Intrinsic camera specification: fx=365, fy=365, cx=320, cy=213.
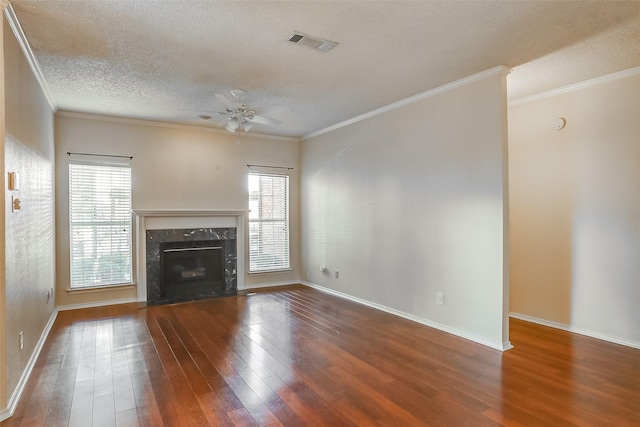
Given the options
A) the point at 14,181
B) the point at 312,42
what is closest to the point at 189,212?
the point at 14,181

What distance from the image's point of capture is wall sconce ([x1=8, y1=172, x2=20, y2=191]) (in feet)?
8.17

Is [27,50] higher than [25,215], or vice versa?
[27,50]

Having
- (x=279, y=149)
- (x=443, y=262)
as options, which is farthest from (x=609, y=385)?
(x=279, y=149)

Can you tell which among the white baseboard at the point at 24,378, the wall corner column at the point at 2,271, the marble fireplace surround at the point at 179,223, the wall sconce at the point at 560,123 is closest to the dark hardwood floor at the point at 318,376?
the white baseboard at the point at 24,378

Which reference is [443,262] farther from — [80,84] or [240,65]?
[80,84]

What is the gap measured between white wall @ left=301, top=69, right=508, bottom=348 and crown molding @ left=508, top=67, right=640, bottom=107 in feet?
3.55

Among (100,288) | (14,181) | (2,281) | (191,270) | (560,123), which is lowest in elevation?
(100,288)

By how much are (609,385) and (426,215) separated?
222 centimetres

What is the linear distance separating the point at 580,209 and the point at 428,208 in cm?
160

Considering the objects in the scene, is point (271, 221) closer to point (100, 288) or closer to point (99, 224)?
point (99, 224)

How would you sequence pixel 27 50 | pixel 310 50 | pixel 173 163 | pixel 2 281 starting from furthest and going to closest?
pixel 173 163, pixel 310 50, pixel 27 50, pixel 2 281

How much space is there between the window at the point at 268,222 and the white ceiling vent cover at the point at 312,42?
3618 mm

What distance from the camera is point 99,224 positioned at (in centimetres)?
525

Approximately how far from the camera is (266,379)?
288cm
